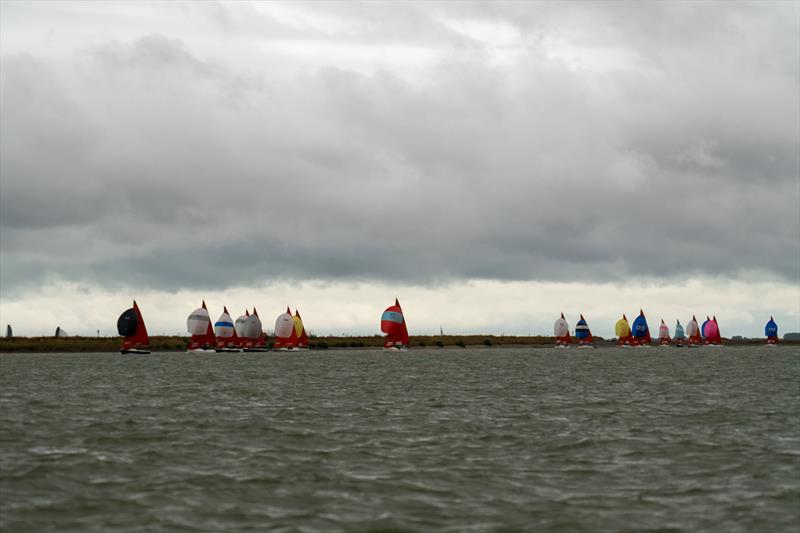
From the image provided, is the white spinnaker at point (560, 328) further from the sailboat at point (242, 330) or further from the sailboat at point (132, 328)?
the sailboat at point (132, 328)

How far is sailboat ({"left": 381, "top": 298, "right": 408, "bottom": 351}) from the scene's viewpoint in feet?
431

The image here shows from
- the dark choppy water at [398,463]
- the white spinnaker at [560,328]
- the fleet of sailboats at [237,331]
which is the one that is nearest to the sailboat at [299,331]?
the fleet of sailboats at [237,331]

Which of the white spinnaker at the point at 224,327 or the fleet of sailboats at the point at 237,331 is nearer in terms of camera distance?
the fleet of sailboats at the point at 237,331

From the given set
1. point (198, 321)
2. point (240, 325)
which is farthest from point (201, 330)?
point (240, 325)

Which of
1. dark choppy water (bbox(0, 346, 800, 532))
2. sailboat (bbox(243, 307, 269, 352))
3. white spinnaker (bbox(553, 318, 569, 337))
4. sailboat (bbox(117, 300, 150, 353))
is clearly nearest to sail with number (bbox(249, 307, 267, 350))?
sailboat (bbox(243, 307, 269, 352))

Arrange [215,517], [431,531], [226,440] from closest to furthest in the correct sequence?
1. [431,531]
2. [215,517]
3. [226,440]

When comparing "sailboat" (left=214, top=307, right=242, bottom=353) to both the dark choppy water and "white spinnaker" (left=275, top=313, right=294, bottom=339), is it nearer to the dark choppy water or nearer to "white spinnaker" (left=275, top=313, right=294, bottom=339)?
"white spinnaker" (left=275, top=313, right=294, bottom=339)

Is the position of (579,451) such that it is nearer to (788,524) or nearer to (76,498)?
(788,524)

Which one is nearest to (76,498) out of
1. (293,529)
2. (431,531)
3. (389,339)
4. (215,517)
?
(215,517)

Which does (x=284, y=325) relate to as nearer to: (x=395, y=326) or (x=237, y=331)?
(x=237, y=331)

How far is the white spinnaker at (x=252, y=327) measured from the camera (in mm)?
151250

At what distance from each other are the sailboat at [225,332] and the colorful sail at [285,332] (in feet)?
28.5

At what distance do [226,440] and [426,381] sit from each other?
38690 mm

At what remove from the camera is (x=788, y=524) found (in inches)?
696
